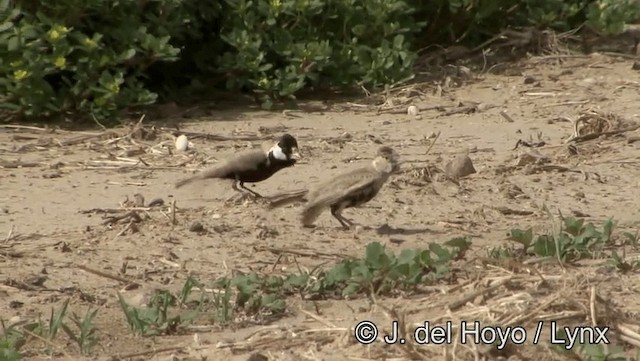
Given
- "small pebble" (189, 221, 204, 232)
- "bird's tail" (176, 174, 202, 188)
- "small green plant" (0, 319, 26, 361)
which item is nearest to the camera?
"small green plant" (0, 319, 26, 361)

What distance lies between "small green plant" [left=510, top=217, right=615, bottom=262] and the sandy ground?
158 mm

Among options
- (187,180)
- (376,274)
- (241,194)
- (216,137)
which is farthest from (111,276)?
(216,137)

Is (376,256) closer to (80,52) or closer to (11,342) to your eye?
(11,342)

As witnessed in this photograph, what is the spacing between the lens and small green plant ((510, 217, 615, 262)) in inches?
296

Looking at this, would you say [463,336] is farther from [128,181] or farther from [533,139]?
[533,139]

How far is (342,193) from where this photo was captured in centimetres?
857

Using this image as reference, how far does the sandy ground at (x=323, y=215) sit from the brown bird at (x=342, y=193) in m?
0.11

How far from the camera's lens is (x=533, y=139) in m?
10.9

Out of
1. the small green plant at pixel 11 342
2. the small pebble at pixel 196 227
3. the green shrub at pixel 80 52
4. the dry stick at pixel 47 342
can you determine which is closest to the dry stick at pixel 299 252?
the small pebble at pixel 196 227

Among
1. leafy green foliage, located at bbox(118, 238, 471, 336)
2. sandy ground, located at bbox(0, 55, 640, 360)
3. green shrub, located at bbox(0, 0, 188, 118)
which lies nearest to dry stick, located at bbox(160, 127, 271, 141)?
sandy ground, located at bbox(0, 55, 640, 360)

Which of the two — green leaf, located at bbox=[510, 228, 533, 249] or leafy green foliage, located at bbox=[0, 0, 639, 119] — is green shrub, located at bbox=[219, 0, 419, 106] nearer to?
leafy green foliage, located at bbox=[0, 0, 639, 119]

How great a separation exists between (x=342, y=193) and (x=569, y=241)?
1512 millimetres

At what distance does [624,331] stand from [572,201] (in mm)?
3018

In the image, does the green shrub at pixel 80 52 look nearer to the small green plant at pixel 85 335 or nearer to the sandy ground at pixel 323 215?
the sandy ground at pixel 323 215
